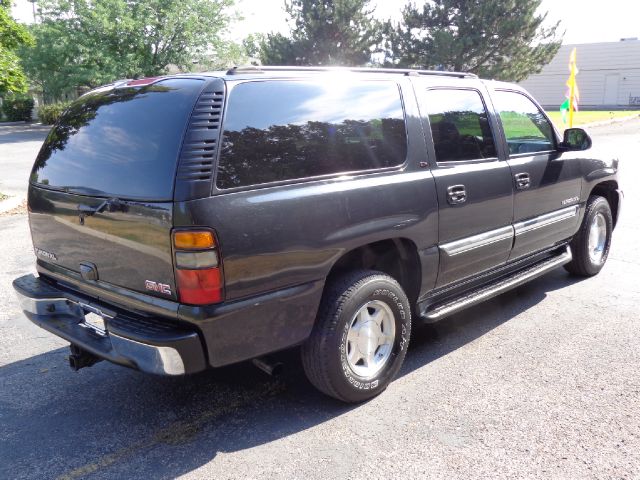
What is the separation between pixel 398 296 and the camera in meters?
3.46

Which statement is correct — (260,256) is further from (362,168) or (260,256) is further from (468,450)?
(468,450)

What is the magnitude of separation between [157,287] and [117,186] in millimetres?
574

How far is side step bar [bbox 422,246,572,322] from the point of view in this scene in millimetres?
3840

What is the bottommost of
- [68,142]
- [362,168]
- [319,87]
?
[362,168]

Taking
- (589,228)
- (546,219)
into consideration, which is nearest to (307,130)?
(546,219)

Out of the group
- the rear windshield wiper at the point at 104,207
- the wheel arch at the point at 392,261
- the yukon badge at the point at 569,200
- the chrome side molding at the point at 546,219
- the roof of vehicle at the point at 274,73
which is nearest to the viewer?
the rear windshield wiper at the point at 104,207

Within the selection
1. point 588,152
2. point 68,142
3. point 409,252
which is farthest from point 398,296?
point 588,152

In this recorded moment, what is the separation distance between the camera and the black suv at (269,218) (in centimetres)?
272

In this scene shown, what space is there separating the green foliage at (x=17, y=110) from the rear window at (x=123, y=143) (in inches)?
1611

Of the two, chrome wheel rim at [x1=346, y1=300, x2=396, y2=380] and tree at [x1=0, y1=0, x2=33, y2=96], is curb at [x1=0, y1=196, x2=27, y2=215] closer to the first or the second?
tree at [x1=0, y1=0, x2=33, y2=96]

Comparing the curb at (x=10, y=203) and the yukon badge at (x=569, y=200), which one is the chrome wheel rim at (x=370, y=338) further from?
the curb at (x=10, y=203)

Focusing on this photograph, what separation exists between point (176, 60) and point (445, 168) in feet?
98.0

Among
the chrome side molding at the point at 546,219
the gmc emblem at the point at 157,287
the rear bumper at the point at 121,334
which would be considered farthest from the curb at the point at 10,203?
the chrome side molding at the point at 546,219

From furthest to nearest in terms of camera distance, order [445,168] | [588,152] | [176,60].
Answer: [176,60]
[588,152]
[445,168]
